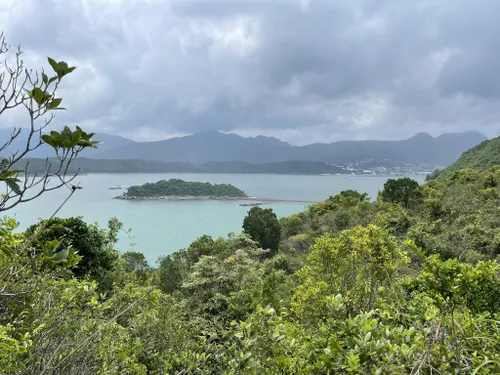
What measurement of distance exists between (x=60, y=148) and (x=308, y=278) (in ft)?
8.90

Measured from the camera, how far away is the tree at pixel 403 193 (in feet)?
55.8

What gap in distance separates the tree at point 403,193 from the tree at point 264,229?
21.7 ft

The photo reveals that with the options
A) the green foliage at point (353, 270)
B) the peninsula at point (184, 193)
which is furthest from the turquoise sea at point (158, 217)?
the green foliage at point (353, 270)

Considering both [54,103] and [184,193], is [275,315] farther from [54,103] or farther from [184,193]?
[184,193]

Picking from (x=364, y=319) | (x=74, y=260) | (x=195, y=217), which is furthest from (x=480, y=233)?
(x=195, y=217)

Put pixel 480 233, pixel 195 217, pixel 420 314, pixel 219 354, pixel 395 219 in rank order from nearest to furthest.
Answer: pixel 219 354
pixel 420 314
pixel 480 233
pixel 395 219
pixel 195 217

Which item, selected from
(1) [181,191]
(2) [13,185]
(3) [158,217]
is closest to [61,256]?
(2) [13,185]

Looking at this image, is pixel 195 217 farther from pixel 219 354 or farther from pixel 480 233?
pixel 219 354

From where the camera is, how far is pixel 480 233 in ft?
28.4

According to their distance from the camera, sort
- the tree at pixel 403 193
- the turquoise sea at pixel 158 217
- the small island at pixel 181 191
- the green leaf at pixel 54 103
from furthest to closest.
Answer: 1. the small island at pixel 181 191
2. the turquoise sea at pixel 158 217
3. the tree at pixel 403 193
4. the green leaf at pixel 54 103

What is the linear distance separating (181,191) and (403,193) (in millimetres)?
47811

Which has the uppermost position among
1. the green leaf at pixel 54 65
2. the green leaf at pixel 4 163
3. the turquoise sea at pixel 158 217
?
the green leaf at pixel 54 65

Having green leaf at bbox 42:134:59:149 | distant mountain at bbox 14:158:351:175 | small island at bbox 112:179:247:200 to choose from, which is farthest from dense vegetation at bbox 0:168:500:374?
distant mountain at bbox 14:158:351:175

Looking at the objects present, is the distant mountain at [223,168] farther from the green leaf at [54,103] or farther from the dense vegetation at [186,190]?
the green leaf at [54,103]
